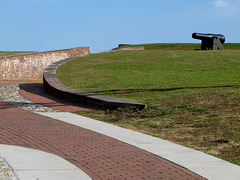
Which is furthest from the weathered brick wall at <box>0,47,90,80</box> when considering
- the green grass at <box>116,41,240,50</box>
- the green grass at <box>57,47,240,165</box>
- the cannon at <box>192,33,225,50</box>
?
the green grass at <box>116,41,240,50</box>

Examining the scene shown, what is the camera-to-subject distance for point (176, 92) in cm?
1500

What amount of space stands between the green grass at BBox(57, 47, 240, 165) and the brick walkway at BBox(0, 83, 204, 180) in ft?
5.07

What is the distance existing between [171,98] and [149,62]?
12.9m

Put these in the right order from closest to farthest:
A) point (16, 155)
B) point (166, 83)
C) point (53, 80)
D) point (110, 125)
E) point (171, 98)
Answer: point (16, 155)
point (110, 125)
point (171, 98)
point (166, 83)
point (53, 80)

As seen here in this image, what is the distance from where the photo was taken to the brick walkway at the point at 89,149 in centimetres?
605

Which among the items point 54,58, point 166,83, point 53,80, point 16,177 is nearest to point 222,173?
point 16,177

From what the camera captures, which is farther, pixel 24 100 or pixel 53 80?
pixel 53 80

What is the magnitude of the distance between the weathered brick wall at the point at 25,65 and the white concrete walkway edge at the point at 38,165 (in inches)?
877

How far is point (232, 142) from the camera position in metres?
8.56

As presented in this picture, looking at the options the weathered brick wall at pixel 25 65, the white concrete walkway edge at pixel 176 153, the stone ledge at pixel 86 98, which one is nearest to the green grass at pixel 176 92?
the stone ledge at pixel 86 98

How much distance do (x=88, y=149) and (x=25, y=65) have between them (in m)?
24.4

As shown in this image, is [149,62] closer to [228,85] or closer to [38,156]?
[228,85]

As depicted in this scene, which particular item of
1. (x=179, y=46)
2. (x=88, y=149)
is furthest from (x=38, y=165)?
(x=179, y=46)

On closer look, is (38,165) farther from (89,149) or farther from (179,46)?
(179,46)
